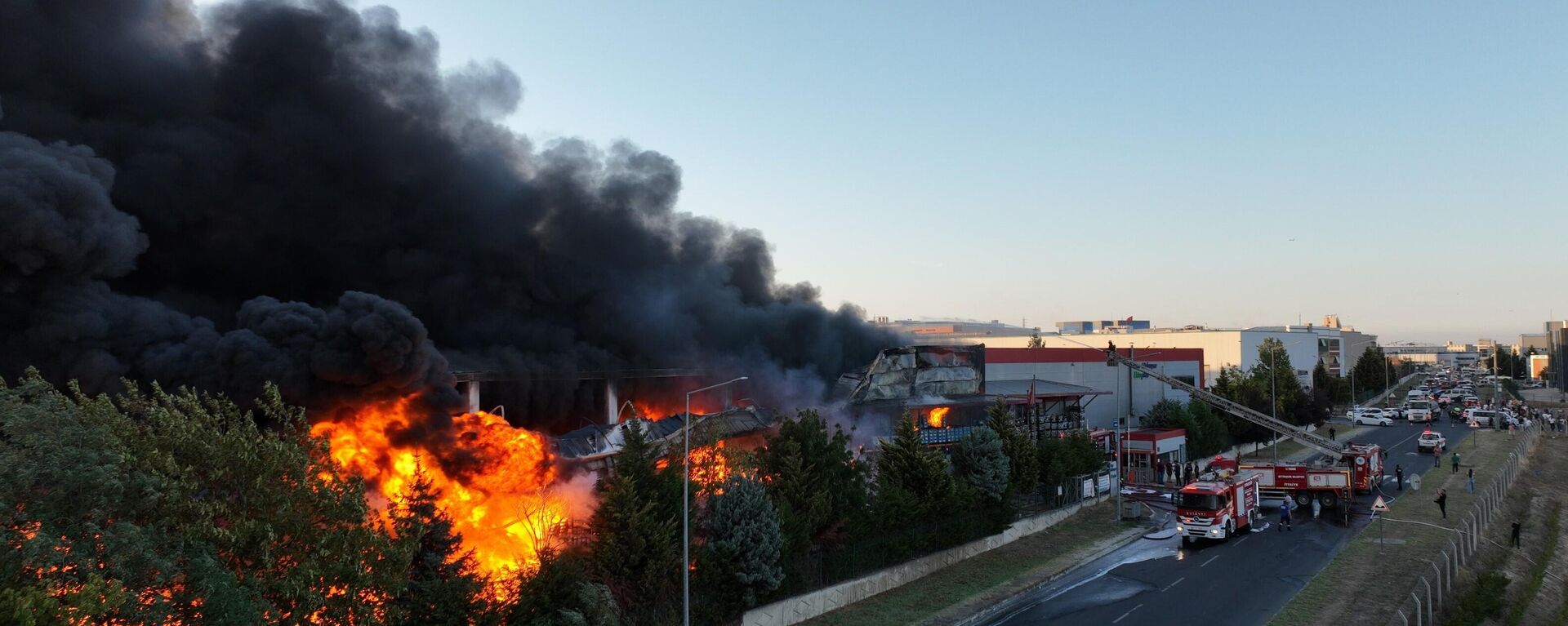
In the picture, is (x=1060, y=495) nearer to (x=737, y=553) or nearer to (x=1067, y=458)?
(x=1067, y=458)

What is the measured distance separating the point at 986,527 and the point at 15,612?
29.6 m

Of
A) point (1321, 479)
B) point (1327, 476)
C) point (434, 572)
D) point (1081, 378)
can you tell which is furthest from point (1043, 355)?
point (434, 572)

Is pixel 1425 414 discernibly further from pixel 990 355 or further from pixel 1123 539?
pixel 1123 539

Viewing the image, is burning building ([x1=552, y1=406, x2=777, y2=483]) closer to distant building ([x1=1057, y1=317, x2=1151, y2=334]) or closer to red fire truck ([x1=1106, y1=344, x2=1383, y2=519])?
red fire truck ([x1=1106, y1=344, x2=1383, y2=519])

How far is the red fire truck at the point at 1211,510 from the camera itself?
34281 mm

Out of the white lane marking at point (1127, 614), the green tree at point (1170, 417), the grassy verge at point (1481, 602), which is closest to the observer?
the grassy verge at point (1481, 602)

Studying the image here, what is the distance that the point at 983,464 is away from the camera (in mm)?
35500

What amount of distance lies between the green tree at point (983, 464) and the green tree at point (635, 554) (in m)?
15.5

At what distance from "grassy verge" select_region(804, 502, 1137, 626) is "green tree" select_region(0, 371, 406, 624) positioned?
44.9 feet

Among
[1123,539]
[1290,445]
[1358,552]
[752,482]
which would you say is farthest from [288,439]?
[1290,445]

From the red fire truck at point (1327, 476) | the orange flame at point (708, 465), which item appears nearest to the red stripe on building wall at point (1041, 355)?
the red fire truck at point (1327, 476)

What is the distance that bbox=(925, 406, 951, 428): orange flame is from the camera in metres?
49.1

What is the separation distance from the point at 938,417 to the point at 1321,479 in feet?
59.0

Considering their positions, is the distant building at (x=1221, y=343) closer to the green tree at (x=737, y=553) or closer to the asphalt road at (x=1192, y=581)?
the asphalt road at (x=1192, y=581)
